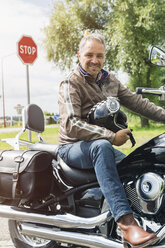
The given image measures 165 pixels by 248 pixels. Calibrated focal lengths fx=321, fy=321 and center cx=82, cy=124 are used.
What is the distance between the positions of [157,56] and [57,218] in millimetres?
1428

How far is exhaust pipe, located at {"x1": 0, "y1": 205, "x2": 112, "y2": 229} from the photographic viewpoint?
233 cm

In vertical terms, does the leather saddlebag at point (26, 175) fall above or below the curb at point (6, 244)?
above

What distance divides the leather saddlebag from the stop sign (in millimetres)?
4484

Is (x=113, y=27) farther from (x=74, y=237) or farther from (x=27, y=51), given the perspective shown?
(x=74, y=237)

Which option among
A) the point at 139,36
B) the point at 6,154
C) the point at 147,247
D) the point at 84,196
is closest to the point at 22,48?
the point at 6,154

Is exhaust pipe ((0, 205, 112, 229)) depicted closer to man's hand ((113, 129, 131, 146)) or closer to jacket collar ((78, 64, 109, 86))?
man's hand ((113, 129, 131, 146))

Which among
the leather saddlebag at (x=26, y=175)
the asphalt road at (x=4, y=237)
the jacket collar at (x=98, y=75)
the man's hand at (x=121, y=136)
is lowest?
the asphalt road at (x=4, y=237)

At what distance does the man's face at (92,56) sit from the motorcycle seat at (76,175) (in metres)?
0.79

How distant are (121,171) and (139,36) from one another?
14.2m


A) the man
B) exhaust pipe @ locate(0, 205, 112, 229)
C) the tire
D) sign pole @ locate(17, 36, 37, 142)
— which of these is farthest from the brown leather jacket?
sign pole @ locate(17, 36, 37, 142)

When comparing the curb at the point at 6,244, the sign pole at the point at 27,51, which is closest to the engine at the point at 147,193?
the curb at the point at 6,244

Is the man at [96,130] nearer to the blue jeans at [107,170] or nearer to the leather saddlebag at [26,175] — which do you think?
the blue jeans at [107,170]

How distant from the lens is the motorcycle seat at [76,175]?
2510 mm

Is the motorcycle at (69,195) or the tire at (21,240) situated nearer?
the motorcycle at (69,195)
